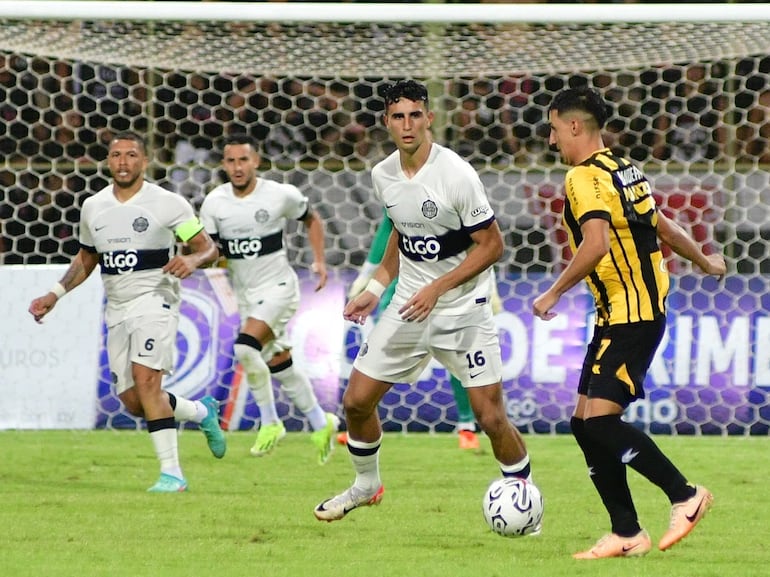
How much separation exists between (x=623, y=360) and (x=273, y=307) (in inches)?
183

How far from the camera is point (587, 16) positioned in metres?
9.28

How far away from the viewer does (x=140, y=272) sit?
8.02 metres

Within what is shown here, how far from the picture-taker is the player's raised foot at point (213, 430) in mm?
8625

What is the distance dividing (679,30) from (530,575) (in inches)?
223

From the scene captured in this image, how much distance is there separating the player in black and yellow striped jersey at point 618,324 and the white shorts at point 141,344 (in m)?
3.07

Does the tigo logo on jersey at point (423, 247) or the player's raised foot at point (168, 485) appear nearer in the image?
the tigo logo on jersey at point (423, 247)

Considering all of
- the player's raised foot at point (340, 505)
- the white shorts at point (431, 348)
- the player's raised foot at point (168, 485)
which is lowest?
the player's raised foot at point (168, 485)

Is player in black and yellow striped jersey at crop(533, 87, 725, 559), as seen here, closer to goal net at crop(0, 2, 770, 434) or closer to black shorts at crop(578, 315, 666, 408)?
black shorts at crop(578, 315, 666, 408)

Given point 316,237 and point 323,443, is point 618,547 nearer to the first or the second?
point 323,443

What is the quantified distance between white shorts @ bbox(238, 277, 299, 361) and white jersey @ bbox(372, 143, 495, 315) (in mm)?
3467

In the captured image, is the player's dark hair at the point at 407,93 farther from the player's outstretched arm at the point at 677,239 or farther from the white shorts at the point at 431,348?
the player's outstretched arm at the point at 677,239

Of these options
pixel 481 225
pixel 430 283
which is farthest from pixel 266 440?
pixel 481 225

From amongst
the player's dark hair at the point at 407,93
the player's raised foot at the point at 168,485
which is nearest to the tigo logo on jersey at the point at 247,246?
the player's raised foot at the point at 168,485

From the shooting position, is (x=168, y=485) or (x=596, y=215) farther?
(x=168, y=485)
